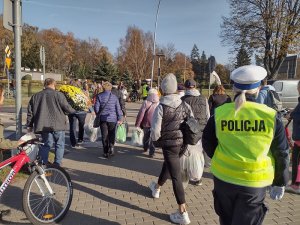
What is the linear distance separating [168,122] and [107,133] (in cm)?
344

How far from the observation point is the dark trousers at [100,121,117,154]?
7453 mm

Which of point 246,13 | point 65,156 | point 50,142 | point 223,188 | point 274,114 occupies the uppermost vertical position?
point 246,13

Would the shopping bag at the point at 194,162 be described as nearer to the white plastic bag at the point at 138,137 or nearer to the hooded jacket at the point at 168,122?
the hooded jacket at the point at 168,122

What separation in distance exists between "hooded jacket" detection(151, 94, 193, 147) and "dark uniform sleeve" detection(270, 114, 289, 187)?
183 centimetres

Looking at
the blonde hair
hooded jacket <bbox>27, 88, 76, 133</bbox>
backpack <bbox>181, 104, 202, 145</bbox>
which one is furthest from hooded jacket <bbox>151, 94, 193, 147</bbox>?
hooded jacket <bbox>27, 88, 76, 133</bbox>

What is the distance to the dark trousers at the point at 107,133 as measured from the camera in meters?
7.45

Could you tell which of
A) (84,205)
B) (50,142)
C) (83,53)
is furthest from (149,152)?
(83,53)

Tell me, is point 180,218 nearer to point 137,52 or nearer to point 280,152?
point 280,152

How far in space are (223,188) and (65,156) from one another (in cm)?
576

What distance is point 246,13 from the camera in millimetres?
25578

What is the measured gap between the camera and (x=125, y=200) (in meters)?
4.94

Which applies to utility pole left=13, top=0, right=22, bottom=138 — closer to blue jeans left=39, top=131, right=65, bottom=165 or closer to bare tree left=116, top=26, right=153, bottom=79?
blue jeans left=39, top=131, right=65, bottom=165

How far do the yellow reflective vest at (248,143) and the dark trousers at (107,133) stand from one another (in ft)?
16.9

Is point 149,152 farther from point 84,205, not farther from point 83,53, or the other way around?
point 83,53
